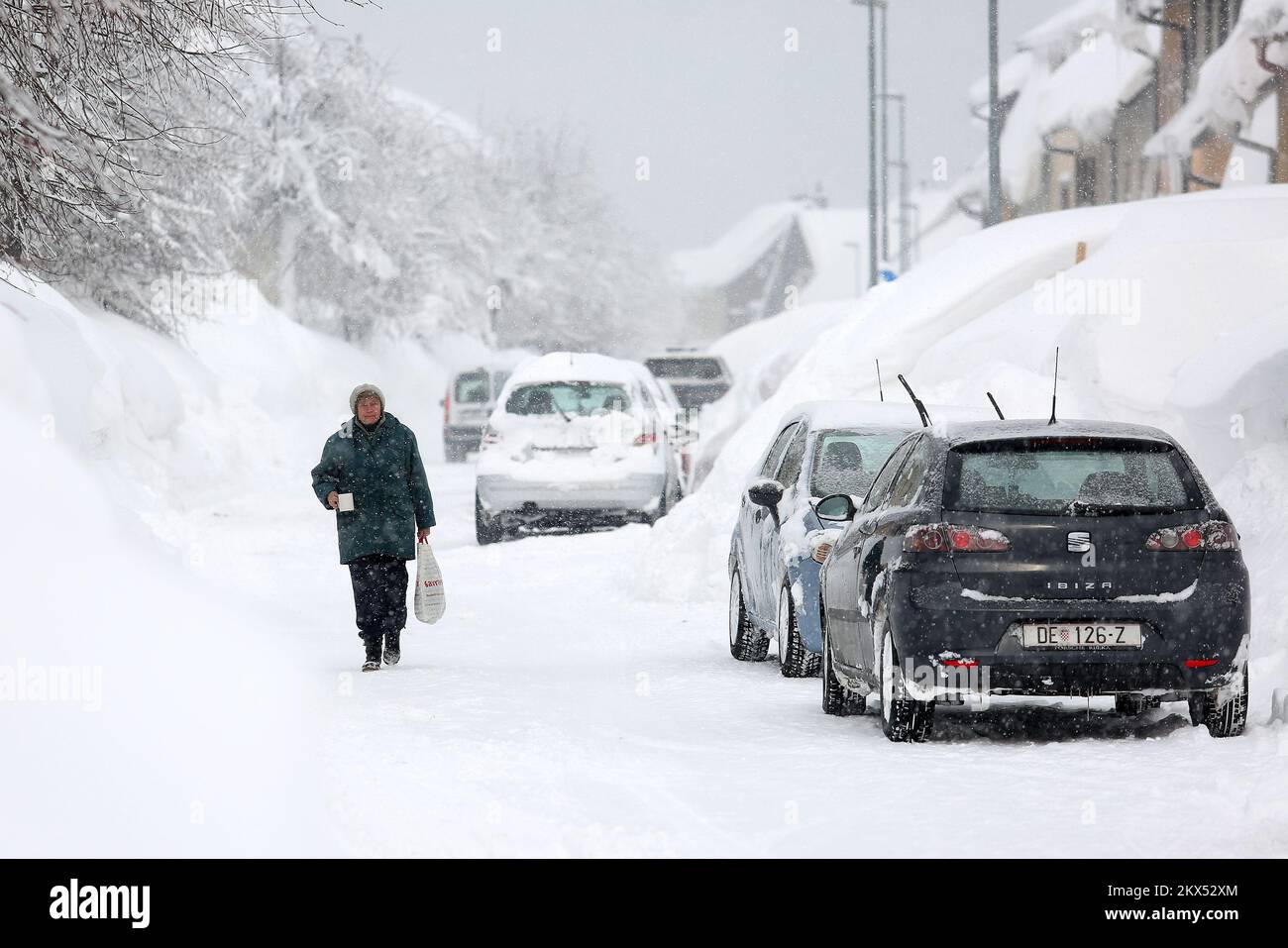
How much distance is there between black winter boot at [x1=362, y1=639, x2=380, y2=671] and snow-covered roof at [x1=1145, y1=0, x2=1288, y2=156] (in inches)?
902

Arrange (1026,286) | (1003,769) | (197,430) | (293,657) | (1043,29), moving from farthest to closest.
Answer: (1043,29) < (197,430) < (1026,286) < (293,657) < (1003,769)

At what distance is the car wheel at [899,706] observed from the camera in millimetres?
8625

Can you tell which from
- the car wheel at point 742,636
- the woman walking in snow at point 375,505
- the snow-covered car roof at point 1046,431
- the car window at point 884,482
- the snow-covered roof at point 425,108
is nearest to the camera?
the snow-covered car roof at point 1046,431

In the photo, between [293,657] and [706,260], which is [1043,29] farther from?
[706,260]

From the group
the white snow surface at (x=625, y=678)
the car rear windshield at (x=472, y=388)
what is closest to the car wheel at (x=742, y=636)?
the white snow surface at (x=625, y=678)

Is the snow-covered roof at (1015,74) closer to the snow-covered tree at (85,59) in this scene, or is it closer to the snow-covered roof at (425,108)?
the snow-covered roof at (425,108)

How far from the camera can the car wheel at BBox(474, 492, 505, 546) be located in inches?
789

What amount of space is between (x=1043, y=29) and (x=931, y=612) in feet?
154

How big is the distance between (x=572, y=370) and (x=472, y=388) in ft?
72.9

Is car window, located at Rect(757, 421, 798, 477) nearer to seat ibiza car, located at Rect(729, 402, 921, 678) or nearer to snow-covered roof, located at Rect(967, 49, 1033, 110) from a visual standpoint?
seat ibiza car, located at Rect(729, 402, 921, 678)

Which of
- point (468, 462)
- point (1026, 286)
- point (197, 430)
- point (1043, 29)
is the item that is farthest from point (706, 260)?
point (1026, 286)

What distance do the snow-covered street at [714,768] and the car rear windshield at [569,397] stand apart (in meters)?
6.68

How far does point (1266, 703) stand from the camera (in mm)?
9211

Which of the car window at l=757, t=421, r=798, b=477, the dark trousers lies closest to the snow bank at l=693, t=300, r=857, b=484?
the car window at l=757, t=421, r=798, b=477
